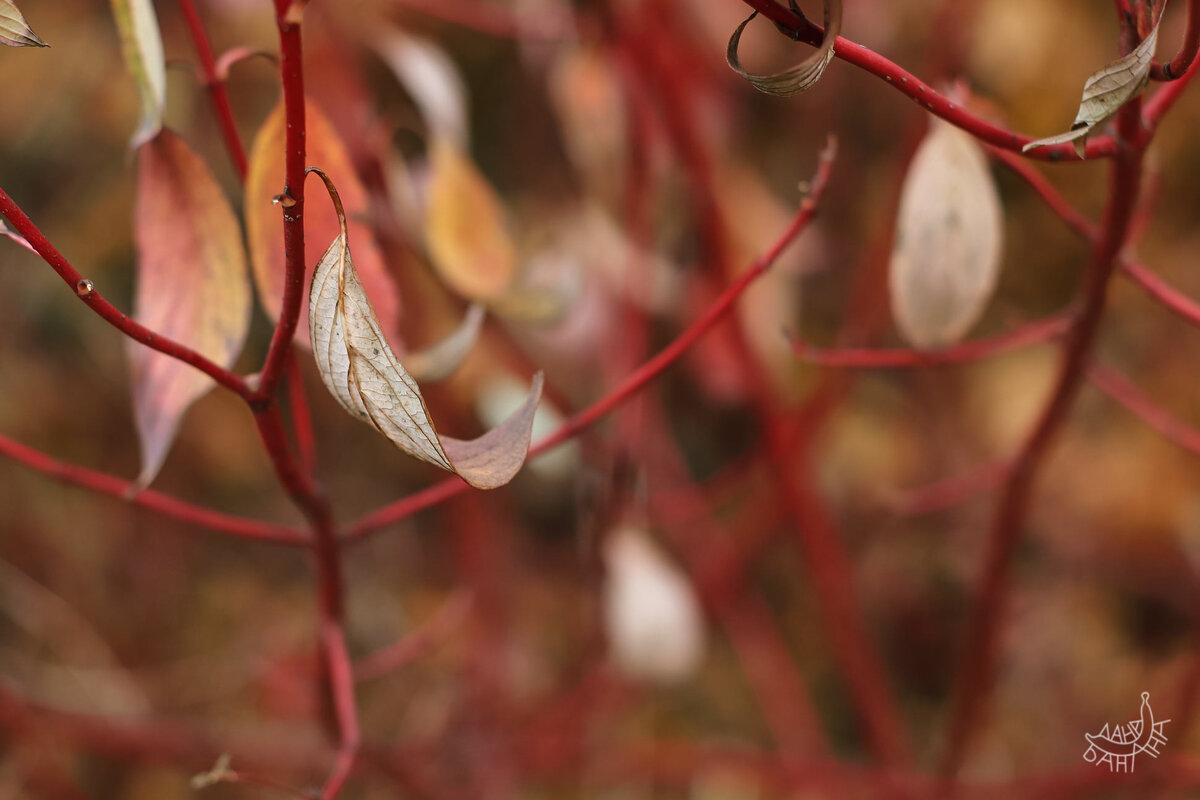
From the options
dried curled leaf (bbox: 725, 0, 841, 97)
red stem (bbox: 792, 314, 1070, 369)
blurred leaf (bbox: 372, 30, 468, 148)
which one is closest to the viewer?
dried curled leaf (bbox: 725, 0, 841, 97)

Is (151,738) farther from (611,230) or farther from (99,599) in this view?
(611,230)

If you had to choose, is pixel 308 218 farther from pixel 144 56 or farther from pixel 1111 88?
pixel 1111 88

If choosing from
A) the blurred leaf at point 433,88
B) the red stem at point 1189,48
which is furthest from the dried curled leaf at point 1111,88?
the blurred leaf at point 433,88

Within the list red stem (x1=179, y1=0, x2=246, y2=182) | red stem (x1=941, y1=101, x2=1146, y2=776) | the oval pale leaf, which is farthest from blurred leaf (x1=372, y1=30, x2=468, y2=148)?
red stem (x1=941, y1=101, x2=1146, y2=776)

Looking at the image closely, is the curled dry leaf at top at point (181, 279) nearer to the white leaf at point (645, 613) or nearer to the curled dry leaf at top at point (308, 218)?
Result: the curled dry leaf at top at point (308, 218)

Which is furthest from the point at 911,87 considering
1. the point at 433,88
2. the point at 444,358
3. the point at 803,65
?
the point at 433,88

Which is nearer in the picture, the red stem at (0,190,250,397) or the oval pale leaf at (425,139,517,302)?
the red stem at (0,190,250,397)

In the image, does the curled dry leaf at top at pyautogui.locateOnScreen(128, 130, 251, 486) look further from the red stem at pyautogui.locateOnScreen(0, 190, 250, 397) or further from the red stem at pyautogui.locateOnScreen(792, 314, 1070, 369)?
the red stem at pyautogui.locateOnScreen(792, 314, 1070, 369)
